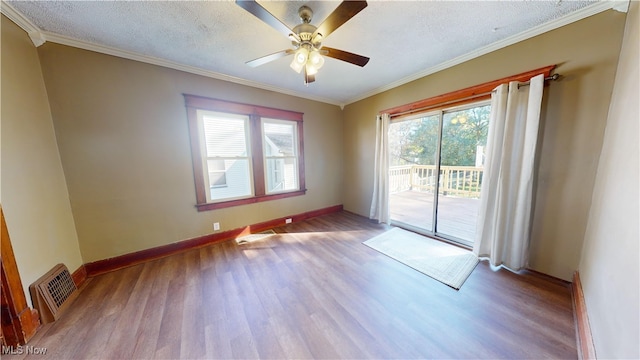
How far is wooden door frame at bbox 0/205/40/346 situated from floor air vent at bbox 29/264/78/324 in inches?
3.5

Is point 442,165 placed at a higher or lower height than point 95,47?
lower

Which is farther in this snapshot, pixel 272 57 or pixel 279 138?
pixel 279 138

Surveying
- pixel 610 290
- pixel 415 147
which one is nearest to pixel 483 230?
pixel 610 290

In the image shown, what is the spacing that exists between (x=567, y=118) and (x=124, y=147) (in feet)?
14.4

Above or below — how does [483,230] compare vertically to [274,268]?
above

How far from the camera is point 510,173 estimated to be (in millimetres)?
1928

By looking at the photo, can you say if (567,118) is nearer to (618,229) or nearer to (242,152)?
(618,229)

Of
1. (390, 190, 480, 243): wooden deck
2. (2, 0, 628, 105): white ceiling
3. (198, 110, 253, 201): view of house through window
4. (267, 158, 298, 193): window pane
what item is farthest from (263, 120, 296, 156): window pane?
(390, 190, 480, 243): wooden deck

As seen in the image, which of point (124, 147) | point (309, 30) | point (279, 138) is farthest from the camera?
point (279, 138)

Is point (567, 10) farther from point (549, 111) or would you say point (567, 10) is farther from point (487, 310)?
point (487, 310)

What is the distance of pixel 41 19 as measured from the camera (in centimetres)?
153

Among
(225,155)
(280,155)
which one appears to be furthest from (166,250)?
(280,155)

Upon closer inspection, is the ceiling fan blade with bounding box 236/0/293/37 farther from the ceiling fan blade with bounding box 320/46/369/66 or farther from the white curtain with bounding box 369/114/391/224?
the white curtain with bounding box 369/114/391/224

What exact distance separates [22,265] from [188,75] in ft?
7.46
